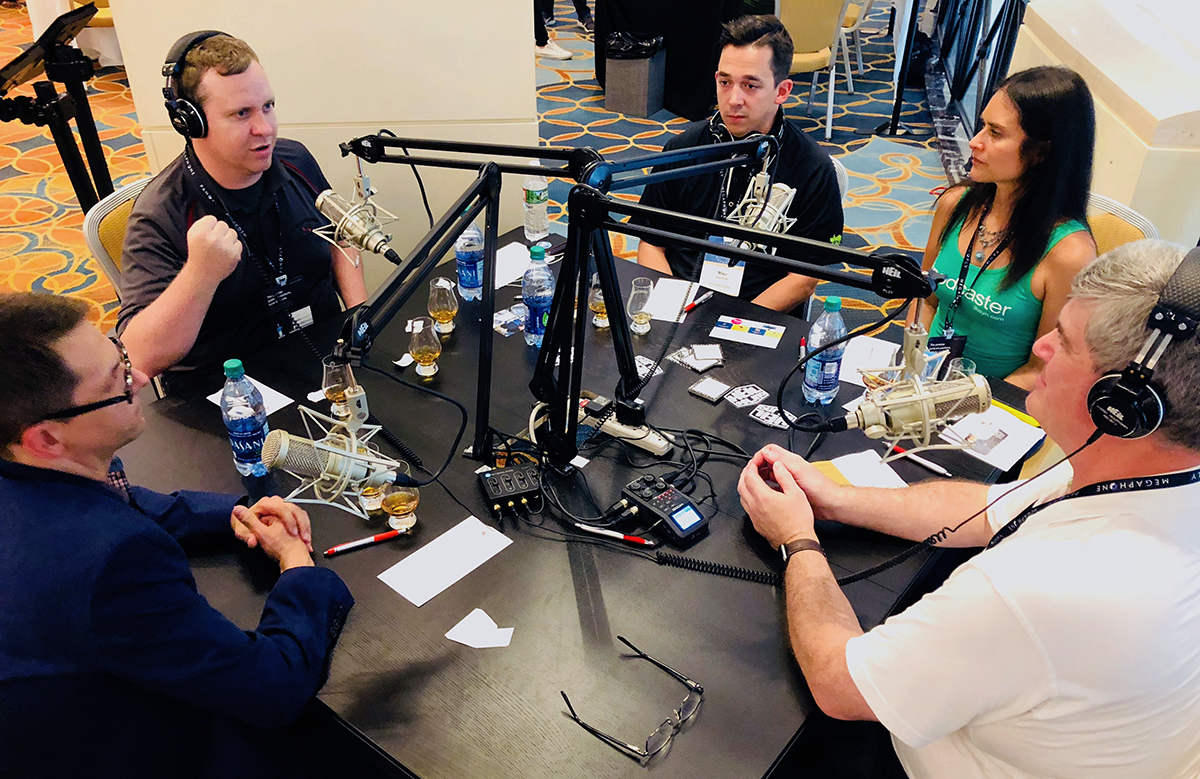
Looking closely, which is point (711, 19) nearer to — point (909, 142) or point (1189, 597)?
point (909, 142)

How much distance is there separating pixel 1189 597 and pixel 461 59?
312 centimetres

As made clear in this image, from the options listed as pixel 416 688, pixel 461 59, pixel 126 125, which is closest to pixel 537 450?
pixel 416 688

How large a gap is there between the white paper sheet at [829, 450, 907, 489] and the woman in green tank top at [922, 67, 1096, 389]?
2.32 feet

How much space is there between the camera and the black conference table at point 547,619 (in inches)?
48.1

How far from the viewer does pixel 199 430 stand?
6.16 ft

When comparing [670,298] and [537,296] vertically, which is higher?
[537,296]

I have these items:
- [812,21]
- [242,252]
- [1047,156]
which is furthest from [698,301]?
[812,21]

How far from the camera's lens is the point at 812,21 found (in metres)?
5.76

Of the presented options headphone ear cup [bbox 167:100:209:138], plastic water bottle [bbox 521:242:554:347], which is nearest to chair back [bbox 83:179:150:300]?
headphone ear cup [bbox 167:100:209:138]

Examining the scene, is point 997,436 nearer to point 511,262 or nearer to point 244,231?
point 511,262

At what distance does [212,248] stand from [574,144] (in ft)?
14.0

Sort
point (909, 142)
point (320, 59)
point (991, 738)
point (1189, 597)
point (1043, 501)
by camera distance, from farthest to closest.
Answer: point (909, 142) → point (320, 59) → point (1043, 501) → point (991, 738) → point (1189, 597)

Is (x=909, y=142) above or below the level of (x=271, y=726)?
below

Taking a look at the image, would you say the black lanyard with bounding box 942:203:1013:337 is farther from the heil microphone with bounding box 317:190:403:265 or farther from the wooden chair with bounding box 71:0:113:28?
the wooden chair with bounding box 71:0:113:28
